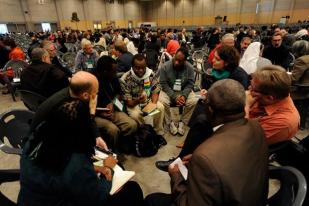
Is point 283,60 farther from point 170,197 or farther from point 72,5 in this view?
point 72,5

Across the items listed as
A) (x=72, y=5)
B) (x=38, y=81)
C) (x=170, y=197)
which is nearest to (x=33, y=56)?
(x=38, y=81)

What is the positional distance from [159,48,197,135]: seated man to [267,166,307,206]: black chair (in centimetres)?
209

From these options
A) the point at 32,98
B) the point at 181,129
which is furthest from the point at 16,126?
the point at 181,129

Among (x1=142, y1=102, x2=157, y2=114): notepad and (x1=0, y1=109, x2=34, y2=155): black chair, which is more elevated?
(x1=0, y1=109, x2=34, y2=155): black chair

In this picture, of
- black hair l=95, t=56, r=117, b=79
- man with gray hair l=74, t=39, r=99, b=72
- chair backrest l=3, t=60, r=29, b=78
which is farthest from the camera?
chair backrest l=3, t=60, r=29, b=78

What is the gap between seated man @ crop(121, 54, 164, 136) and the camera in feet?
9.48

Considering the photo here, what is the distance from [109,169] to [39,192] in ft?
1.59

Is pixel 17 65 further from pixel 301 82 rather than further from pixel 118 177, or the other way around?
pixel 301 82

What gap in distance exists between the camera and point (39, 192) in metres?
1.08

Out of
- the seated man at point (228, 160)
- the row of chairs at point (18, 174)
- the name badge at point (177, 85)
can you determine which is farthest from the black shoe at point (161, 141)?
the seated man at point (228, 160)

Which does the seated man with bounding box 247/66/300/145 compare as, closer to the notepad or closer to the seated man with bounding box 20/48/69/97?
the notepad

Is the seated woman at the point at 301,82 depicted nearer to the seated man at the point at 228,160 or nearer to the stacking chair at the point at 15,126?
the seated man at the point at 228,160

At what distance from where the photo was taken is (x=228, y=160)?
0.91 metres

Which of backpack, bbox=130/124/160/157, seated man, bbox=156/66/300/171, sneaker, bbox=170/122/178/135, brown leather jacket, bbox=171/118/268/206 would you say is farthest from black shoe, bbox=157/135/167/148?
brown leather jacket, bbox=171/118/268/206
